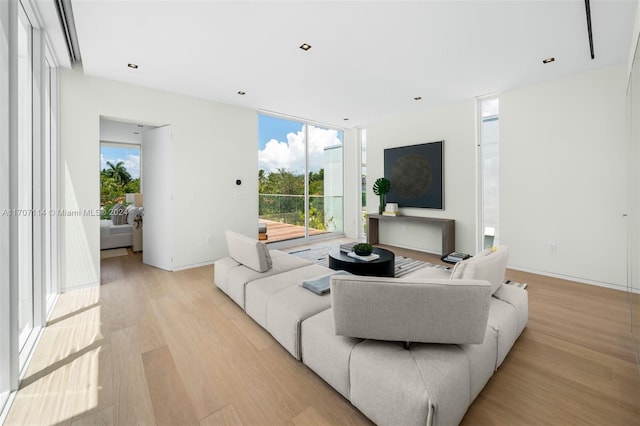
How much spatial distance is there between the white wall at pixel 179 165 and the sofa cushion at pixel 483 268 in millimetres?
3864

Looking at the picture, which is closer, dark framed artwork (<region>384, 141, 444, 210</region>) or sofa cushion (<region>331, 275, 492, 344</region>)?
sofa cushion (<region>331, 275, 492, 344</region>)

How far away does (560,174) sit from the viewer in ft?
12.0

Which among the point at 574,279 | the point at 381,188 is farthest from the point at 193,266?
the point at 574,279

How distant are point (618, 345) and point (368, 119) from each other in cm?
493

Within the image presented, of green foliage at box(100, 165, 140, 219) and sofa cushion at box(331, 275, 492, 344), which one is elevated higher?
green foliage at box(100, 165, 140, 219)

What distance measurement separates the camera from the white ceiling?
2287 millimetres

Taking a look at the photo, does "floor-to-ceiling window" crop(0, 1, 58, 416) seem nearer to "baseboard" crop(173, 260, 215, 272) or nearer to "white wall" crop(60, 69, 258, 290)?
"white wall" crop(60, 69, 258, 290)

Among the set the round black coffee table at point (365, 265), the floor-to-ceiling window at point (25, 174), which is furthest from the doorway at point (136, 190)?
the round black coffee table at point (365, 265)

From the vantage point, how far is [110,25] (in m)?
2.46

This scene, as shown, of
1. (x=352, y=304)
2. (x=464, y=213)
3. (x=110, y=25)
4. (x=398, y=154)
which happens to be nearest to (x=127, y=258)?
(x=110, y=25)

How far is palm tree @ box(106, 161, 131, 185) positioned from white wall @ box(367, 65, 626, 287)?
8.18 m

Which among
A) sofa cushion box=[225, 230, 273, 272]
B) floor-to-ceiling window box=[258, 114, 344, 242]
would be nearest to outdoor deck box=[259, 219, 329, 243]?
floor-to-ceiling window box=[258, 114, 344, 242]

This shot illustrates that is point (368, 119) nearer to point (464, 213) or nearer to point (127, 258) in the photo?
point (464, 213)

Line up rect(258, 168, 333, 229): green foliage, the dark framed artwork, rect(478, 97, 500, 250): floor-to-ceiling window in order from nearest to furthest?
rect(478, 97, 500, 250): floor-to-ceiling window
the dark framed artwork
rect(258, 168, 333, 229): green foliage
